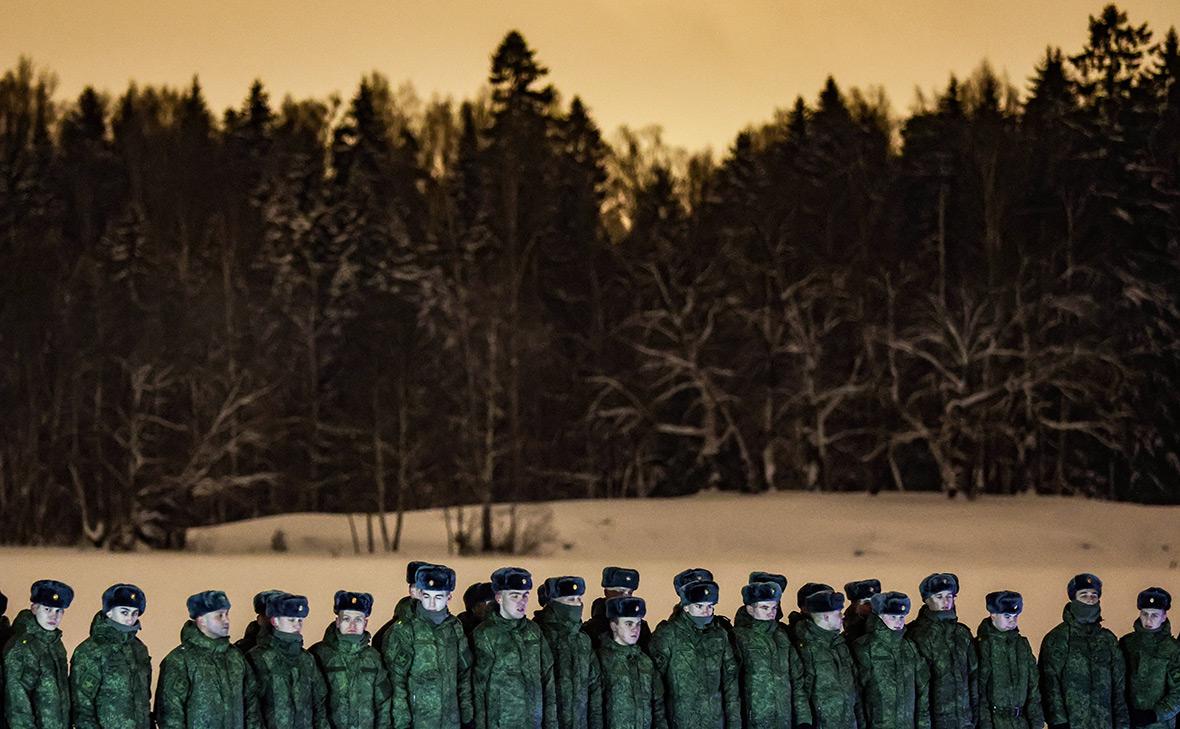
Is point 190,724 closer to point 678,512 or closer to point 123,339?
point 678,512

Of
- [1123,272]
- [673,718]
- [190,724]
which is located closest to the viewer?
[190,724]

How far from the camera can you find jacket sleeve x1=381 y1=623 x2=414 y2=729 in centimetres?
945

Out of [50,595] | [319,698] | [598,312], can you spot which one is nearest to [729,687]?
[319,698]

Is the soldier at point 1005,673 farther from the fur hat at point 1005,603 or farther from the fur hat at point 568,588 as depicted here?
the fur hat at point 568,588

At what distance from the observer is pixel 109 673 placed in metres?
8.68

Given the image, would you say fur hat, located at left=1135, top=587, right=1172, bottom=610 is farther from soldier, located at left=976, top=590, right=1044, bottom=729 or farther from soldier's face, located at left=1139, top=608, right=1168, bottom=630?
soldier, located at left=976, top=590, right=1044, bottom=729


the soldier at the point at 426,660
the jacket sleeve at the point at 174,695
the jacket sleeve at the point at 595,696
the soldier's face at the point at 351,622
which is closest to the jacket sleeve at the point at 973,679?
the jacket sleeve at the point at 595,696

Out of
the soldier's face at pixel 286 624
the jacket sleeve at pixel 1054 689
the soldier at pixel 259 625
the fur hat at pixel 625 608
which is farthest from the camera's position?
the jacket sleeve at pixel 1054 689

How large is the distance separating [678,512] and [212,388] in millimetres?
9839

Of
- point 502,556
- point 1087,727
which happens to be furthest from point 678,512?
point 1087,727

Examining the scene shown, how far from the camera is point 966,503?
29.8 metres

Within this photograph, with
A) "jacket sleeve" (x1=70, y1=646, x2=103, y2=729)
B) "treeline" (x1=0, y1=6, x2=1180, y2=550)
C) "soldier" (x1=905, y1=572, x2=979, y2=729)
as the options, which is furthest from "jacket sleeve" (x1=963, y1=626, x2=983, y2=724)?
"treeline" (x1=0, y1=6, x2=1180, y2=550)

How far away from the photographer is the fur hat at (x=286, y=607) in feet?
30.1

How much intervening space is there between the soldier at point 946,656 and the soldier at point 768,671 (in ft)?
2.99
